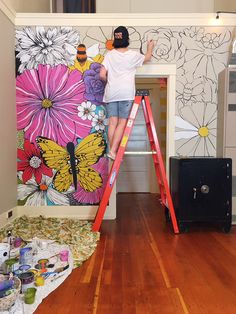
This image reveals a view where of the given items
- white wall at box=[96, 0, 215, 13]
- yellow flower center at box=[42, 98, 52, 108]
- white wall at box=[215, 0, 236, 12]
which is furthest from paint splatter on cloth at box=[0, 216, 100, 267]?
white wall at box=[96, 0, 215, 13]

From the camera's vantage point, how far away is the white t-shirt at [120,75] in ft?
8.74

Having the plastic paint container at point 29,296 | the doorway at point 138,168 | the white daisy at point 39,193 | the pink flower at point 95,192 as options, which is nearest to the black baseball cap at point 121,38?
the pink flower at point 95,192

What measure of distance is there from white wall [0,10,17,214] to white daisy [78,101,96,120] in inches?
27.6

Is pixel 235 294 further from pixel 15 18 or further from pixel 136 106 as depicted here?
pixel 15 18

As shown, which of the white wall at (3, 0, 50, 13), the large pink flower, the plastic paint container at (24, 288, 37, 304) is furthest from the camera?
the large pink flower

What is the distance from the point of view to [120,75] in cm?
268

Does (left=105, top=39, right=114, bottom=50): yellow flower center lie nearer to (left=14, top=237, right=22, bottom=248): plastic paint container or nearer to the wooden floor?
the wooden floor

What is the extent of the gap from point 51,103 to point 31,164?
0.70 metres

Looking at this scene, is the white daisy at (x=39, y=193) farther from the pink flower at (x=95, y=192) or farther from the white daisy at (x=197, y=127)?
the white daisy at (x=197, y=127)

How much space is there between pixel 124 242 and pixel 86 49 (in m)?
2.06

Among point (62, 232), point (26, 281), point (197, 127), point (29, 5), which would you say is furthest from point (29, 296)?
point (29, 5)

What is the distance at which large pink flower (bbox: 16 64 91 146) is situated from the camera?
3146 millimetres

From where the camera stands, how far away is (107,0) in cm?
437

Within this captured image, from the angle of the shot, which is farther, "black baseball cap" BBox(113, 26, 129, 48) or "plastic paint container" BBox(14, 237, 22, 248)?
"black baseball cap" BBox(113, 26, 129, 48)
